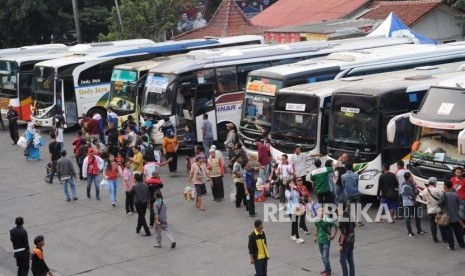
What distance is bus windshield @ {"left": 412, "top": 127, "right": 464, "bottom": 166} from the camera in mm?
18938

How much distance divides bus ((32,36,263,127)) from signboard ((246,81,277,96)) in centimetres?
1011

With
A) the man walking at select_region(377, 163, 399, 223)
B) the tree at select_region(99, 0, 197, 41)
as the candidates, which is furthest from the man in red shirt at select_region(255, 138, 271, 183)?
the tree at select_region(99, 0, 197, 41)

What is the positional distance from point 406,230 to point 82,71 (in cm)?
1894

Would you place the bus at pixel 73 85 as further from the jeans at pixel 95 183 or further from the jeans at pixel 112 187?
the jeans at pixel 112 187

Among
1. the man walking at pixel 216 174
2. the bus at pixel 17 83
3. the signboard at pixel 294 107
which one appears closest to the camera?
the man walking at pixel 216 174

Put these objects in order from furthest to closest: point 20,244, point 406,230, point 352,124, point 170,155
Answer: point 170,155, point 352,124, point 406,230, point 20,244

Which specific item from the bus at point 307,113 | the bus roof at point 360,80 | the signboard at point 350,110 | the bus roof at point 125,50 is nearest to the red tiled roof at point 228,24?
the bus roof at point 125,50

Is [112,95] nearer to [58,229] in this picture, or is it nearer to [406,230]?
[58,229]

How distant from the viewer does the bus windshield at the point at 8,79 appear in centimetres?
3753

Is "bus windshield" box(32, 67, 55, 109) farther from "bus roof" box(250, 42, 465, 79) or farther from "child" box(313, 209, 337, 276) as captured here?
"child" box(313, 209, 337, 276)

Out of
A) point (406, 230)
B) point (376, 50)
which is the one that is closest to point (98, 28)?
point (376, 50)

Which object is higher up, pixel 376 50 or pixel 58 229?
pixel 376 50

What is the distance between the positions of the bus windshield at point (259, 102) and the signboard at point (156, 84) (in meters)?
3.56

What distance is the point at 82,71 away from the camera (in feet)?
114
